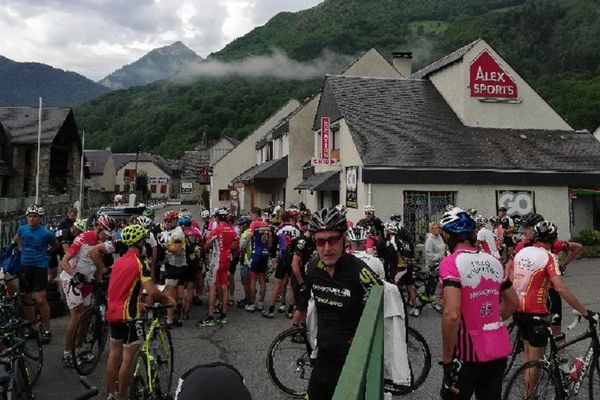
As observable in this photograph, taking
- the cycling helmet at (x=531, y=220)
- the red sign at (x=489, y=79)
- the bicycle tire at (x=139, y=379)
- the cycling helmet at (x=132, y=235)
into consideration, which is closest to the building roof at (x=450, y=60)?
the red sign at (x=489, y=79)

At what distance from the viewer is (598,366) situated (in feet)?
16.0

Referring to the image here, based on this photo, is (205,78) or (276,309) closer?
(276,309)

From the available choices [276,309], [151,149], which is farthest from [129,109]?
[276,309]

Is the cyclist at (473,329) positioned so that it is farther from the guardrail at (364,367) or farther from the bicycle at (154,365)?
the bicycle at (154,365)

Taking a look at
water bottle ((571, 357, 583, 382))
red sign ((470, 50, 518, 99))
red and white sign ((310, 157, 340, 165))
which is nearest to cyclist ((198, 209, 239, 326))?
water bottle ((571, 357, 583, 382))

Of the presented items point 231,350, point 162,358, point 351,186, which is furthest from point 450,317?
point 351,186

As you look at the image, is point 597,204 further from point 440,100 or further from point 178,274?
point 178,274

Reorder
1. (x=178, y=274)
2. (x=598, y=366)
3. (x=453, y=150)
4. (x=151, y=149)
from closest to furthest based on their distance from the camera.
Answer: (x=598, y=366) → (x=178, y=274) → (x=453, y=150) → (x=151, y=149)

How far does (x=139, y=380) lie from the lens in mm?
4879

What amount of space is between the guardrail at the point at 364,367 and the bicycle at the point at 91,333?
16.5 feet

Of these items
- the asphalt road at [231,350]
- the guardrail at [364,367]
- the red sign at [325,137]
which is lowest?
the asphalt road at [231,350]

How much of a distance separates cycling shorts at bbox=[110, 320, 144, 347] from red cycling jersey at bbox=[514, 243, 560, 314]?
3978mm

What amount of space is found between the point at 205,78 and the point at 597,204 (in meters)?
140

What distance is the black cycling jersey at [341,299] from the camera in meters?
3.66
